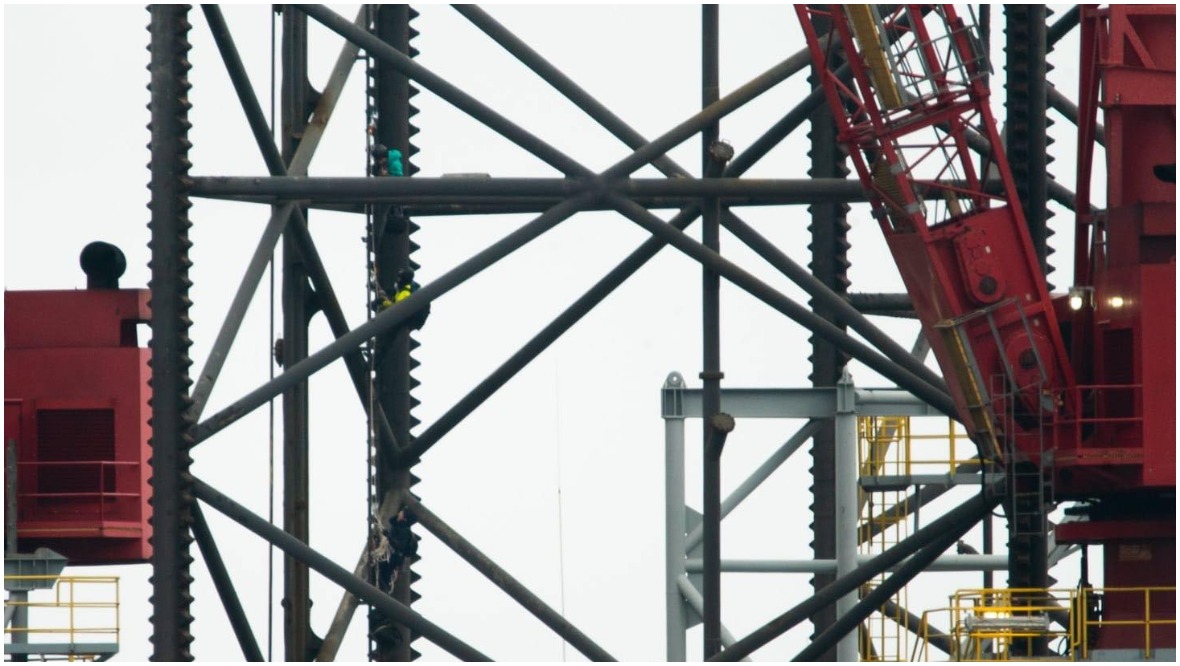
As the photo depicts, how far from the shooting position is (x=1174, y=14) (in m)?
35.2

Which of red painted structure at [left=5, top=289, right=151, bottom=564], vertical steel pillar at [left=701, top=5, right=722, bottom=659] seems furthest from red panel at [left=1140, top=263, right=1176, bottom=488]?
red painted structure at [left=5, top=289, right=151, bottom=564]

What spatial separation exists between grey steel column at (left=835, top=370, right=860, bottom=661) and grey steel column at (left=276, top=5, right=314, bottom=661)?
21.1 ft

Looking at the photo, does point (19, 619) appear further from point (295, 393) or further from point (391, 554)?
point (391, 554)

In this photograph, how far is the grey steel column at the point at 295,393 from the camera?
39.3 m

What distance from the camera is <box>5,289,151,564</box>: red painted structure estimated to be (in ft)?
130

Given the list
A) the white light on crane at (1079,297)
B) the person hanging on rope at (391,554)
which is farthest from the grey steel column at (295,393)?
the white light on crane at (1079,297)

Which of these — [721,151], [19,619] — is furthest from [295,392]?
[721,151]

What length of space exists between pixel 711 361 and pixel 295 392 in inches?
226

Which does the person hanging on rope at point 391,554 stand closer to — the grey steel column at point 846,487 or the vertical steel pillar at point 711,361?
the vertical steel pillar at point 711,361

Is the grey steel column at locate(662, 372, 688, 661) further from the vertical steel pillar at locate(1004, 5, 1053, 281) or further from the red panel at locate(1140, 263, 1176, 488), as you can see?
the red panel at locate(1140, 263, 1176, 488)

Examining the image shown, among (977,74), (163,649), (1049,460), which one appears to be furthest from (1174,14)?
(163,649)

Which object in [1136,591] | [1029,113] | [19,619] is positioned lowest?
[19,619]

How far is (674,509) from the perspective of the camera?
39812mm

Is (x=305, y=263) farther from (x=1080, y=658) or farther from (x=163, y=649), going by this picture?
(x=1080, y=658)
